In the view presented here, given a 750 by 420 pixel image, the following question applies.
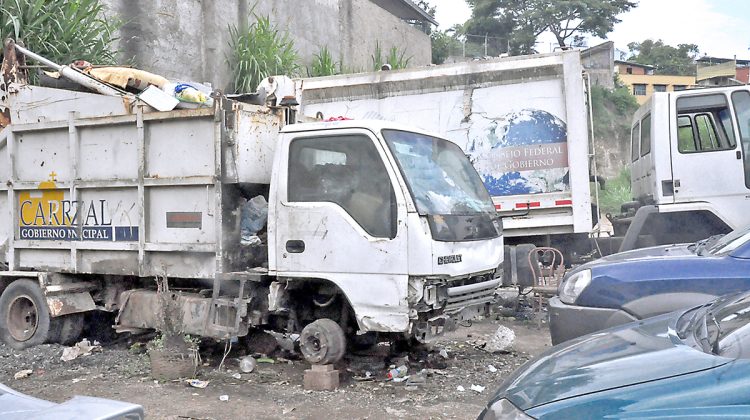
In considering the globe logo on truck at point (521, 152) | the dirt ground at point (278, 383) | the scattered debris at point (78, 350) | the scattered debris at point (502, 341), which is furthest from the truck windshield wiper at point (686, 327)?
the scattered debris at point (78, 350)

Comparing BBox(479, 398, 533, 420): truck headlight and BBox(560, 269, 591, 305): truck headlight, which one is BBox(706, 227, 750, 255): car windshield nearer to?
BBox(560, 269, 591, 305): truck headlight

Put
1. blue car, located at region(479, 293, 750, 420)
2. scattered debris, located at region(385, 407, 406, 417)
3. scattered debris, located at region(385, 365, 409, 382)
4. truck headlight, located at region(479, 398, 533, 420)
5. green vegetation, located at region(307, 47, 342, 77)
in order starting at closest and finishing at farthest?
blue car, located at region(479, 293, 750, 420) → truck headlight, located at region(479, 398, 533, 420) → scattered debris, located at region(385, 407, 406, 417) → scattered debris, located at region(385, 365, 409, 382) → green vegetation, located at region(307, 47, 342, 77)

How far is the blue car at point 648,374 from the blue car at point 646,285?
1.05 m

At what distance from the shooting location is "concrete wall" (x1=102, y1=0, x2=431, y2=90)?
42.4 ft

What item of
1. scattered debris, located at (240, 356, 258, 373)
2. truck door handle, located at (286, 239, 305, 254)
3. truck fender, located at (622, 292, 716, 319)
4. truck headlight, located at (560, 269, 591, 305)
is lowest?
scattered debris, located at (240, 356, 258, 373)

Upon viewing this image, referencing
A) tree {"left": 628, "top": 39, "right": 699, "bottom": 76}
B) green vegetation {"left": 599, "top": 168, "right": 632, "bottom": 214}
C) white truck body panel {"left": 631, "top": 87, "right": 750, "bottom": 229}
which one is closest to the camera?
white truck body panel {"left": 631, "top": 87, "right": 750, "bottom": 229}

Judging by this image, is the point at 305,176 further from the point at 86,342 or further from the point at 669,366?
the point at 669,366

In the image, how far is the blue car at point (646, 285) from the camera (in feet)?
13.8

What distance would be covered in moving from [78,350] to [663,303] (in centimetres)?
523

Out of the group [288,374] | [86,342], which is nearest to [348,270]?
[288,374]

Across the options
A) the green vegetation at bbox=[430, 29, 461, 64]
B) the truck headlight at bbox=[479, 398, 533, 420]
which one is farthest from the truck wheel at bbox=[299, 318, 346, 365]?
the green vegetation at bbox=[430, 29, 461, 64]

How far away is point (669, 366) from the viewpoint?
2377 millimetres

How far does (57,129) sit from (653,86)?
146 feet

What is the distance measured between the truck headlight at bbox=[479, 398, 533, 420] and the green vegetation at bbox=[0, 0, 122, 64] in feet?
29.9
